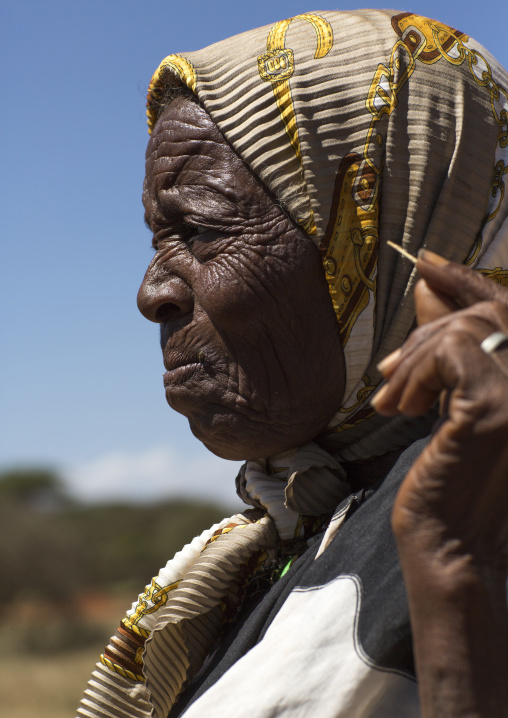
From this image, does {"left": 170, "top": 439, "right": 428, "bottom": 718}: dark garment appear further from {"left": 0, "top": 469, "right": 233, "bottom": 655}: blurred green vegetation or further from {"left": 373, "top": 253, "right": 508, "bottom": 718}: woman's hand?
{"left": 0, "top": 469, "right": 233, "bottom": 655}: blurred green vegetation

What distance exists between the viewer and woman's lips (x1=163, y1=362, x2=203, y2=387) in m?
2.08

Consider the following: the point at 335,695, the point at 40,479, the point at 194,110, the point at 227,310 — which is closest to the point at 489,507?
the point at 335,695

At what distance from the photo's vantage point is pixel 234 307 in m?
1.98

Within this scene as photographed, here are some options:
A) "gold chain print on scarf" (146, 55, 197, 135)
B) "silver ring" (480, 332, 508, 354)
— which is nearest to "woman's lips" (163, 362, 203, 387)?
"gold chain print on scarf" (146, 55, 197, 135)

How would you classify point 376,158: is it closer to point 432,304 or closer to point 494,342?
point 432,304

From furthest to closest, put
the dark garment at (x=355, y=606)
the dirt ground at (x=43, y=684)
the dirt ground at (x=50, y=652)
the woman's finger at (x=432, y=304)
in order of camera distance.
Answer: the dirt ground at (x=50, y=652) < the dirt ground at (x=43, y=684) < the dark garment at (x=355, y=606) < the woman's finger at (x=432, y=304)

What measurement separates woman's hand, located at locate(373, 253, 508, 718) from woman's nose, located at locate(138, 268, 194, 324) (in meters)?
1.02

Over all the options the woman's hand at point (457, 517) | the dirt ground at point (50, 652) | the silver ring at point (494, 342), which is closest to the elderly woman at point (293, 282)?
the woman's hand at point (457, 517)

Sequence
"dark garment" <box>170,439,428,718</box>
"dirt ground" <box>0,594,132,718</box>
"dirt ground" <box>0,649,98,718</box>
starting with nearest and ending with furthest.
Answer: "dark garment" <box>170,439,428,718</box>
"dirt ground" <box>0,649,98,718</box>
"dirt ground" <box>0,594,132,718</box>

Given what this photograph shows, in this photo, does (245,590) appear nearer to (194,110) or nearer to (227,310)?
(227,310)

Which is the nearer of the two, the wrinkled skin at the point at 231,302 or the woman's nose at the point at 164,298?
the wrinkled skin at the point at 231,302

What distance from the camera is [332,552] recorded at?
169 cm

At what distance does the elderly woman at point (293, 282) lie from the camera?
1916 millimetres

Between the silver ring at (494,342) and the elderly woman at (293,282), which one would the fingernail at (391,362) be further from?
the elderly woman at (293,282)
